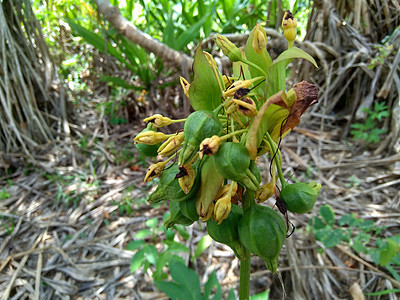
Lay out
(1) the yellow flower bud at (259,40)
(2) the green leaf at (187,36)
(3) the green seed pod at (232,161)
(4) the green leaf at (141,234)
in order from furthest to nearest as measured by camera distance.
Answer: (2) the green leaf at (187,36) → (4) the green leaf at (141,234) → (1) the yellow flower bud at (259,40) → (3) the green seed pod at (232,161)

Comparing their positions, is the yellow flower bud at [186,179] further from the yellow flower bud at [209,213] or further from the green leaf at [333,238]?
the green leaf at [333,238]

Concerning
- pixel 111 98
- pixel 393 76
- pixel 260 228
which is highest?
pixel 111 98

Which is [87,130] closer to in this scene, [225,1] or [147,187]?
[147,187]

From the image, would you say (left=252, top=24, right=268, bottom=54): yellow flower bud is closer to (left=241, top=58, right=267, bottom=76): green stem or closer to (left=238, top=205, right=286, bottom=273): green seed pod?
(left=241, top=58, right=267, bottom=76): green stem

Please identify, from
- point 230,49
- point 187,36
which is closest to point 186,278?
point 230,49

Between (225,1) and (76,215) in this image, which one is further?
(225,1)

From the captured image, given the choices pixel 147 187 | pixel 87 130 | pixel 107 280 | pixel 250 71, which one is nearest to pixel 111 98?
pixel 87 130

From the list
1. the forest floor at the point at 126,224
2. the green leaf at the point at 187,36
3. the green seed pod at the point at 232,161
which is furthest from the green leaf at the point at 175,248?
the green leaf at the point at 187,36
